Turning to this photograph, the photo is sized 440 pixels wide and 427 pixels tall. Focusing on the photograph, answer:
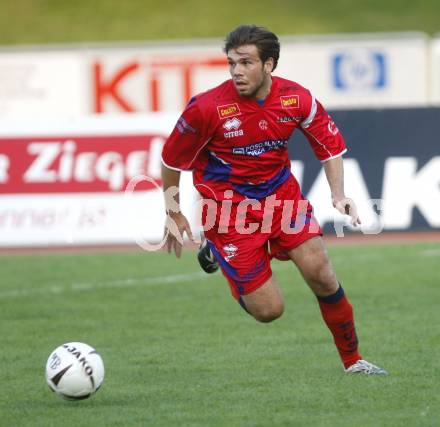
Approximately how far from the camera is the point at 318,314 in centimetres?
1071

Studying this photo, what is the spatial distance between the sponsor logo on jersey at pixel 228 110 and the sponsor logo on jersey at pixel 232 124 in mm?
30

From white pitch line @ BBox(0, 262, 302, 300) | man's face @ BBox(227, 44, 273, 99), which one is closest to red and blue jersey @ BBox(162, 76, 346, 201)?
man's face @ BBox(227, 44, 273, 99)

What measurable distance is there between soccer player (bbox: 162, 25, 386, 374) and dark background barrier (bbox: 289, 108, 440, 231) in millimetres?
7673

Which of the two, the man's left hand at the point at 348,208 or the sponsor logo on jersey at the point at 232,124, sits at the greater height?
the sponsor logo on jersey at the point at 232,124

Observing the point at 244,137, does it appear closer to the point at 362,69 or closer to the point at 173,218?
the point at 173,218

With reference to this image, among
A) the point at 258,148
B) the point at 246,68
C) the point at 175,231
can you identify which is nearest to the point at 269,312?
the point at 175,231

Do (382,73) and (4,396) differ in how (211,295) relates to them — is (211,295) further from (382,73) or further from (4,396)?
(382,73)

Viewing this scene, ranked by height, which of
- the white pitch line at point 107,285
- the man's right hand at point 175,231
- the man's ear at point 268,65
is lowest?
the white pitch line at point 107,285

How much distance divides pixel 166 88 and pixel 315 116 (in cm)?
1819

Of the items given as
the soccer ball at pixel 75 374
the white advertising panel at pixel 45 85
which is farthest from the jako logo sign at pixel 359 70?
the soccer ball at pixel 75 374

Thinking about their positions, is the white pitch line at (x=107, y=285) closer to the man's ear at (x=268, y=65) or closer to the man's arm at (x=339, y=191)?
the man's arm at (x=339, y=191)

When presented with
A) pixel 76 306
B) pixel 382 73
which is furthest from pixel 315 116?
pixel 382 73

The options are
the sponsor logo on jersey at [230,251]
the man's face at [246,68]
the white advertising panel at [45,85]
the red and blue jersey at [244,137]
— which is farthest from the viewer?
the white advertising panel at [45,85]

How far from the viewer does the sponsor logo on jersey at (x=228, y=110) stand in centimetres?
771
